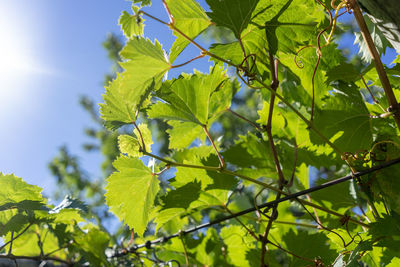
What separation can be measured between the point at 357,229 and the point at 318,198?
12cm

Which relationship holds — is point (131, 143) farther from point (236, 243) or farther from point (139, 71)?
point (236, 243)

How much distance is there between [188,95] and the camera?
2.32 ft

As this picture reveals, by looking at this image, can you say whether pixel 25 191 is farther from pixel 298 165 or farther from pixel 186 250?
pixel 298 165

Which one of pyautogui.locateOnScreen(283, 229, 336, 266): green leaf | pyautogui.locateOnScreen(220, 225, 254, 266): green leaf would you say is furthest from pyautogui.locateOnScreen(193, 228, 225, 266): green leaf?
pyautogui.locateOnScreen(283, 229, 336, 266): green leaf

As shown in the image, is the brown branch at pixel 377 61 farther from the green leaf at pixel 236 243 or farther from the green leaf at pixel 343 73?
the green leaf at pixel 236 243

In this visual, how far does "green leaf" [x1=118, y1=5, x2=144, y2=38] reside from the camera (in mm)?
564

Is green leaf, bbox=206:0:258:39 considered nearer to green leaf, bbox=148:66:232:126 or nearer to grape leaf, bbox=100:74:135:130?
green leaf, bbox=148:66:232:126

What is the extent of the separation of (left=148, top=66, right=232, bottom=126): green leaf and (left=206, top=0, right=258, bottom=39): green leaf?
0.37 feet

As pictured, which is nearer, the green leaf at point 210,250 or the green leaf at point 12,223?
the green leaf at point 12,223

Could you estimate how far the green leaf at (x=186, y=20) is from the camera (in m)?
0.60

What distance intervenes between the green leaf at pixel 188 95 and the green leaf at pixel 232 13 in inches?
4.4

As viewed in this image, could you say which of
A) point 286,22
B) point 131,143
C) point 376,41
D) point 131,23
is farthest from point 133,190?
point 376,41

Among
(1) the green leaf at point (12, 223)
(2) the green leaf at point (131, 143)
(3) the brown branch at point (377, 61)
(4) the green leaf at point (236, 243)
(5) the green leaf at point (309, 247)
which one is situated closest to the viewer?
(3) the brown branch at point (377, 61)

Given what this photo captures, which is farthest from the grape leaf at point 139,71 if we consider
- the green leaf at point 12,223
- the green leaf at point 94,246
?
the green leaf at point 94,246
